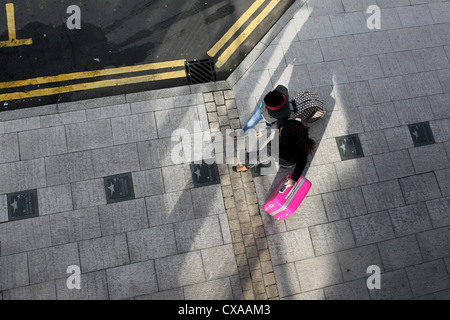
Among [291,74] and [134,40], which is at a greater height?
[134,40]

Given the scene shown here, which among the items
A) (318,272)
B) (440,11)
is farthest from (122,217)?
(440,11)

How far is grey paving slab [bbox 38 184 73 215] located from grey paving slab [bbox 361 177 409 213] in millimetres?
6684

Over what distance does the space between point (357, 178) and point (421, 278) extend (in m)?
2.60

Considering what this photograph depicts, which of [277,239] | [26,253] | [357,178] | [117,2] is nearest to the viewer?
[26,253]

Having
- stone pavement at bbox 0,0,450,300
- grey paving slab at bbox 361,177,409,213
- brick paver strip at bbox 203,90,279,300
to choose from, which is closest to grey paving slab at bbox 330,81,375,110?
stone pavement at bbox 0,0,450,300

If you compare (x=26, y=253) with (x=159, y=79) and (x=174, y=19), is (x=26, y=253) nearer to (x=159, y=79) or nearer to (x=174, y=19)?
(x=159, y=79)

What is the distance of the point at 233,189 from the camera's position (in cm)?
747

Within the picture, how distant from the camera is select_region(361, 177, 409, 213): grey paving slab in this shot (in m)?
7.72

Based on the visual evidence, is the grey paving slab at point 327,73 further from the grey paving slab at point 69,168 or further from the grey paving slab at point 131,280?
the grey paving slab at point 131,280

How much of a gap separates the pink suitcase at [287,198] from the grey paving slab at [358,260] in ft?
5.68

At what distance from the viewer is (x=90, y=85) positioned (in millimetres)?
7859

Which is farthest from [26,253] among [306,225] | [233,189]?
[306,225]

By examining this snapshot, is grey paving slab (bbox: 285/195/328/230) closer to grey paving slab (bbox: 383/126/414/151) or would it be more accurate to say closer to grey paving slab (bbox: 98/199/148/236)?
grey paving slab (bbox: 383/126/414/151)

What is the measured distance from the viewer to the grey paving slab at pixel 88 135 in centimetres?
734
